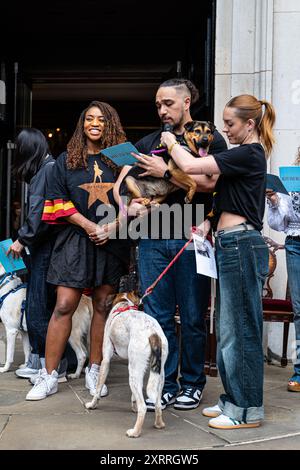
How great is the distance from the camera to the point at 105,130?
16.7ft

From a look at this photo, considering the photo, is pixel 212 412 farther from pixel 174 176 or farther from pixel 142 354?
pixel 174 176

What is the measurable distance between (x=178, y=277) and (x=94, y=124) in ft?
4.29

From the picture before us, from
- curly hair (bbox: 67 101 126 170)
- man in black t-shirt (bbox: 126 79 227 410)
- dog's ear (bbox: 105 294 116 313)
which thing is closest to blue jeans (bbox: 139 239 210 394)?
man in black t-shirt (bbox: 126 79 227 410)

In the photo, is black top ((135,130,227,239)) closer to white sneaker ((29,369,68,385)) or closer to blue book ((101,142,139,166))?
blue book ((101,142,139,166))

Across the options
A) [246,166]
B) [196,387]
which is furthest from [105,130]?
[196,387]

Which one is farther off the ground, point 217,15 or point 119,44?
point 119,44

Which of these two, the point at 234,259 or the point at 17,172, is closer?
the point at 234,259

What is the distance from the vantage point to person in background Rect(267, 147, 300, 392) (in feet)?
17.3

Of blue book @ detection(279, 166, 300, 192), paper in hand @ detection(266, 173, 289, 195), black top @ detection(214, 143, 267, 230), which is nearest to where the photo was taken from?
black top @ detection(214, 143, 267, 230)

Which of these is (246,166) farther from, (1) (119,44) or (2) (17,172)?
(1) (119,44)

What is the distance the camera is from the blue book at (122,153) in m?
4.26

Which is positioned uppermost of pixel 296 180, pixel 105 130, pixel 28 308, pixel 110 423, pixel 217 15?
pixel 217 15

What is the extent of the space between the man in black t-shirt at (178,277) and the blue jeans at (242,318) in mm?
354
